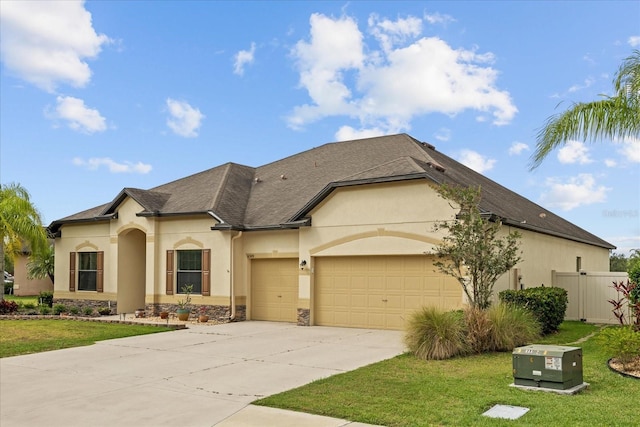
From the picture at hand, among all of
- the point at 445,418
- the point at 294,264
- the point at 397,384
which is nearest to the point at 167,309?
the point at 294,264

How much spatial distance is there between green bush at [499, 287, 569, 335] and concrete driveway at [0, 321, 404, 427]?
346 cm

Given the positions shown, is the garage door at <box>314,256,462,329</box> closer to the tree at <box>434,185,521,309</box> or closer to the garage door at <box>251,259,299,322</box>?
the garage door at <box>251,259,299,322</box>

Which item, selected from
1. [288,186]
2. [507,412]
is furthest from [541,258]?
[507,412]

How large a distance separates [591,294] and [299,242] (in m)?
10.8

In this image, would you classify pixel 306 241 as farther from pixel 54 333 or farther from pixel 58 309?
pixel 58 309

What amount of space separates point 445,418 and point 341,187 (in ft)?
40.4

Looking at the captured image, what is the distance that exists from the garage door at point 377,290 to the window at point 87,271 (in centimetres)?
1157

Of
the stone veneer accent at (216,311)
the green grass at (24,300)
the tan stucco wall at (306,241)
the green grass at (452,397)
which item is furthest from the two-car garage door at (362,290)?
the green grass at (24,300)

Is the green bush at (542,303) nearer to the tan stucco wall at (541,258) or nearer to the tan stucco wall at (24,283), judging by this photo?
the tan stucco wall at (541,258)

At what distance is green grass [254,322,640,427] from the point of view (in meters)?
7.90

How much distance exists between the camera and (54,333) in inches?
711

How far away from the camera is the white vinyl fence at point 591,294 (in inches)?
809

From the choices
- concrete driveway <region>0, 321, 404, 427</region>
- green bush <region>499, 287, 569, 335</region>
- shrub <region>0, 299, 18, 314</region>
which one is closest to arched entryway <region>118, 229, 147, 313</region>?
shrub <region>0, 299, 18, 314</region>

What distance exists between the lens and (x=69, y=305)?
26.6 meters
